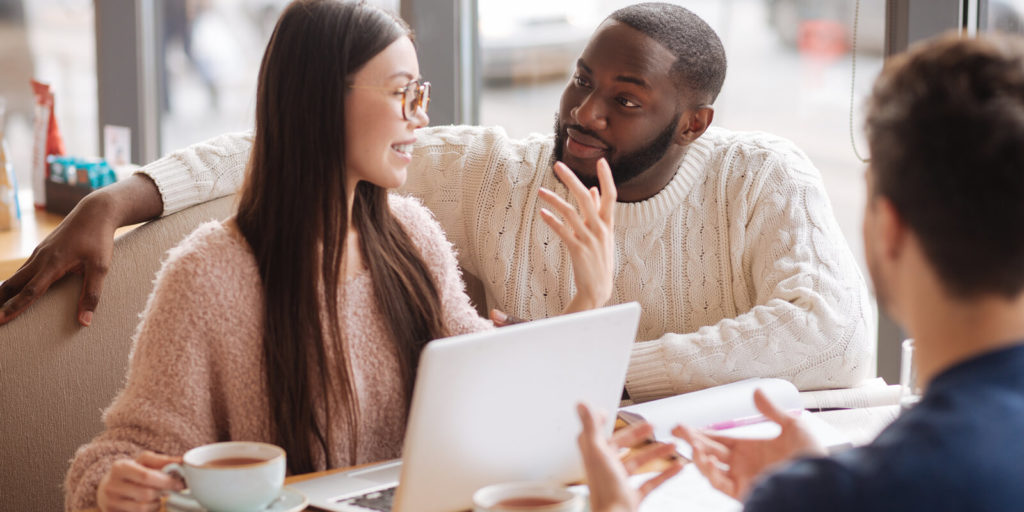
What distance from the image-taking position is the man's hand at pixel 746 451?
97cm

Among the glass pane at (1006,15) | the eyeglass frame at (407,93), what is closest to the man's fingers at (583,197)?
the eyeglass frame at (407,93)

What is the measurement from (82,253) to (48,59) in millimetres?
2560

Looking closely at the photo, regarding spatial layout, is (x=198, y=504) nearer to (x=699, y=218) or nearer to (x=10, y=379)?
(x=10, y=379)

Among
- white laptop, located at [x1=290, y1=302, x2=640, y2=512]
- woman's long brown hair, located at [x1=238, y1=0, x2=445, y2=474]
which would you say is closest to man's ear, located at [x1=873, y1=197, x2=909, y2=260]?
white laptop, located at [x1=290, y1=302, x2=640, y2=512]

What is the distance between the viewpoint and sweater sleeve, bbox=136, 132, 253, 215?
1927mm

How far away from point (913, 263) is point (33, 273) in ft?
4.69

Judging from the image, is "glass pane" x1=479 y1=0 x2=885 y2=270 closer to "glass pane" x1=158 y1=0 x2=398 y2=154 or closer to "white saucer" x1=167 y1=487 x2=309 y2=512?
"glass pane" x1=158 y1=0 x2=398 y2=154

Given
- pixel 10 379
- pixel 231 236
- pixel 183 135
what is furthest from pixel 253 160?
pixel 183 135

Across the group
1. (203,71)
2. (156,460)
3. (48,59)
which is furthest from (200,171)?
(48,59)

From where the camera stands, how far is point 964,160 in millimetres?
711

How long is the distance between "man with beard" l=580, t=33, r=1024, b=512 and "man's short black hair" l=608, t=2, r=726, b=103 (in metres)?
1.21

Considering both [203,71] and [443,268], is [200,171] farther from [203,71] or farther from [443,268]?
[203,71]

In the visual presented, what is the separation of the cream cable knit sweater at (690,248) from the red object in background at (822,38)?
0.40m

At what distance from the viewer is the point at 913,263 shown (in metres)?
0.77
